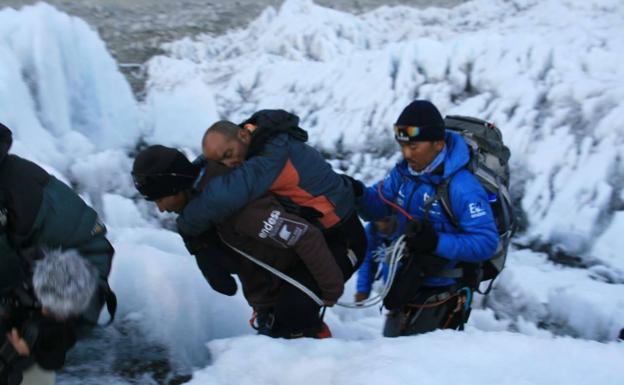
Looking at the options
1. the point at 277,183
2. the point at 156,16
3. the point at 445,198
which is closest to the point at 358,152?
the point at 445,198

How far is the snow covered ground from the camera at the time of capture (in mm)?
1791

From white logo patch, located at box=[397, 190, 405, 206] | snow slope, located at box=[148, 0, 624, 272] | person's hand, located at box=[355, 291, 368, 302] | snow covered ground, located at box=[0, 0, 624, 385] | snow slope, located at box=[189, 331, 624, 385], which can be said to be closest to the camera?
snow slope, located at box=[189, 331, 624, 385]

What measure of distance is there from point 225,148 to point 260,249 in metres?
0.40

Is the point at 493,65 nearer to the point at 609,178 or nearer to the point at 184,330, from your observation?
the point at 609,178

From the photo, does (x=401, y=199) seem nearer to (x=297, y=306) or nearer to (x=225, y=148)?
(x=297, y=306)

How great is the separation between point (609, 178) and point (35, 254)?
4441 mm

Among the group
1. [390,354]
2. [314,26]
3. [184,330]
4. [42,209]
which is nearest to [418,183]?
[390,354]

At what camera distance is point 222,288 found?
206 centimetres

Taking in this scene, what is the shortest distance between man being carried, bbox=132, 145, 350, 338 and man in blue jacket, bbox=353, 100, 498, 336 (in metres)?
0.33

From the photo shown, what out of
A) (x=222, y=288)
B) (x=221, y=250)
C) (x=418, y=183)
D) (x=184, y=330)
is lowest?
(x=184, y=330)

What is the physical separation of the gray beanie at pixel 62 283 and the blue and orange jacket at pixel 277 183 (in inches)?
18.1

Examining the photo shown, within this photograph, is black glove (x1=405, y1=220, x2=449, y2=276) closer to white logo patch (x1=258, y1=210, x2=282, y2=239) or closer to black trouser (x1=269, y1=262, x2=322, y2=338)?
black trouser (x1=269, y1=262, x2=322, y2=338)

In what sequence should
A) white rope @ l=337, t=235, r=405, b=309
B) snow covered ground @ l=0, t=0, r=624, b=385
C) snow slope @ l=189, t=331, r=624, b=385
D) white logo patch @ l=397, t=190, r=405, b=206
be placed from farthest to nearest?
white logo patch @ l=397, t=190, r=405, b=206 → white rope @ l=337, t=235, r=405, b=309 → snow covered ground @ l=0, t=0, r=624, b=385 → snow slope @ l=189, t=331, r=624, b=385

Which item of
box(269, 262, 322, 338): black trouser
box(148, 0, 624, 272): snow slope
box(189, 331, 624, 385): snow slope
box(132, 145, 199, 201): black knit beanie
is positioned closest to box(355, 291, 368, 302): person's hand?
box(269, 262, 322, 338): black trouser
